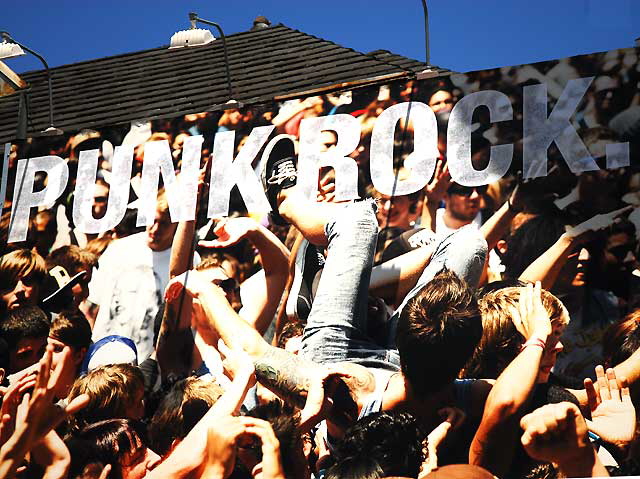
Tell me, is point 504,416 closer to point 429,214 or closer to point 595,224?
point 595,224

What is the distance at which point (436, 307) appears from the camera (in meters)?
8.95

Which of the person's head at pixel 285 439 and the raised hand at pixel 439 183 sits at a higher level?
the raised hand at pixel 439 183

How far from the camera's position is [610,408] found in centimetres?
830

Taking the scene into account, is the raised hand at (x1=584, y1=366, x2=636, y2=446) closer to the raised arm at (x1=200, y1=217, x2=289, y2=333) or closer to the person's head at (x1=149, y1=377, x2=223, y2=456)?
the raised arm at (x1=200, y1=217, x2=289, y2=333)

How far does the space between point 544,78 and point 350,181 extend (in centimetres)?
178

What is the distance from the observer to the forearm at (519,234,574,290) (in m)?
8.86

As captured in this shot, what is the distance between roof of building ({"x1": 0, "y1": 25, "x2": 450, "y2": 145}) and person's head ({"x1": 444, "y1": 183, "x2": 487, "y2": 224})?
331 cm

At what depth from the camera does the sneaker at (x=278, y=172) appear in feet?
33.0

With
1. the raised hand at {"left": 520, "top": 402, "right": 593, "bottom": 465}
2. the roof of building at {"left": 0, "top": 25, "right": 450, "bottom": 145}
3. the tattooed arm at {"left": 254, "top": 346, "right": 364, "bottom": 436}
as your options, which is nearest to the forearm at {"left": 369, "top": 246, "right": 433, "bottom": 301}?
the tattooed arm at {"left": 254, "top": 346, "right": 364, "bottom": 436}

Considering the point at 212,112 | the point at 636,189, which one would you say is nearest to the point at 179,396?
the point at 212,112

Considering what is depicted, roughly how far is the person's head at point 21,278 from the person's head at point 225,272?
1.63 meters

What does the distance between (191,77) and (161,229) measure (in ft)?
12.3

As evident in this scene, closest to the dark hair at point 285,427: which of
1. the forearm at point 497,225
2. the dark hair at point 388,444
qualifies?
A: the dark hair at point 388,444

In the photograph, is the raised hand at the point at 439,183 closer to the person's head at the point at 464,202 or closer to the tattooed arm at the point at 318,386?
the person's head at the point at 464,202
